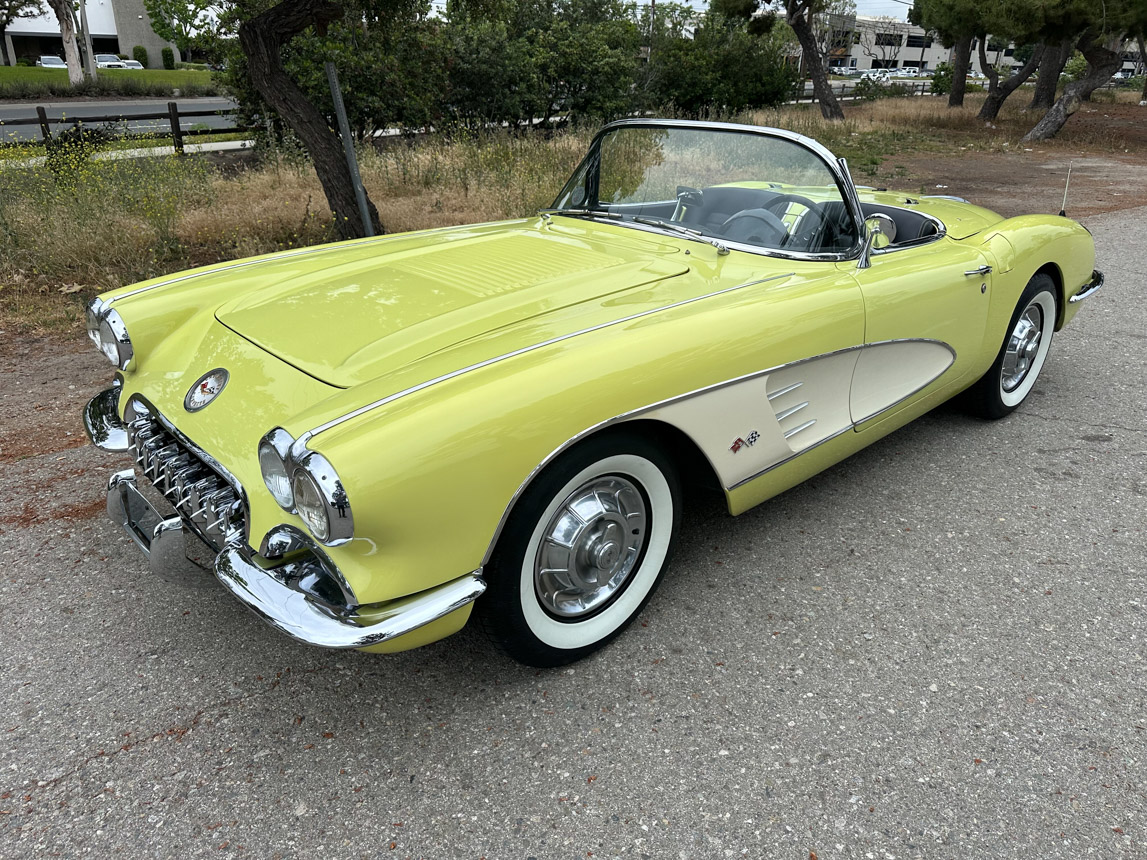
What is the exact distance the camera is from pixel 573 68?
701 inches

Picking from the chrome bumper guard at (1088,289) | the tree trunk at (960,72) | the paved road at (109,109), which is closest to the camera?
the chrome bumper guard at (1088,289)

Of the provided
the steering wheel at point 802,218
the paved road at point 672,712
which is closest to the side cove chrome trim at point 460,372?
the steering wheel at point 802,218

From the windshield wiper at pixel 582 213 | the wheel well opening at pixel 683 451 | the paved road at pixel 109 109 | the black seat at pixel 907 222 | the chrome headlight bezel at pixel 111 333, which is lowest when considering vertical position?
the wheel well opening at pixel 683 451

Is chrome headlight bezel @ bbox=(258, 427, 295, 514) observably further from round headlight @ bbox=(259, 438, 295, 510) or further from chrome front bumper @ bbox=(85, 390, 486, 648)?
chrome front bumper @ bbox=(85, 390, 486, 648)

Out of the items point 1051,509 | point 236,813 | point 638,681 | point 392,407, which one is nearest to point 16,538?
point 236,813

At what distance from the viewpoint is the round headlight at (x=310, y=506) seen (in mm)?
1715

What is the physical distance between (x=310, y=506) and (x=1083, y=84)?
20.4m

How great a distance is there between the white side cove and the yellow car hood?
1.67 ft

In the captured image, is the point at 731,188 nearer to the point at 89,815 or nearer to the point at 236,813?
the point at 236,813

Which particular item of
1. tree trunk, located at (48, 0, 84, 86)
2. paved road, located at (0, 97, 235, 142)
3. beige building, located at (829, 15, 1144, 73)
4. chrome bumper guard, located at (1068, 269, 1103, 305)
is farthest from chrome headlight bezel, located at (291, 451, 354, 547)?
beige building, located at (829, 15, 1144, 73)

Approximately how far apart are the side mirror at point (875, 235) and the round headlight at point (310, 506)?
2037 millimetres

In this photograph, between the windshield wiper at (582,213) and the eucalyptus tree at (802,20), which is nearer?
the windshield wiper at (582,213)

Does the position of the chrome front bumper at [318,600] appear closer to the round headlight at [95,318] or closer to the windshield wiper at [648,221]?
the round headlight at [95,318]

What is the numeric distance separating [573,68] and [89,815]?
60.2 feet
